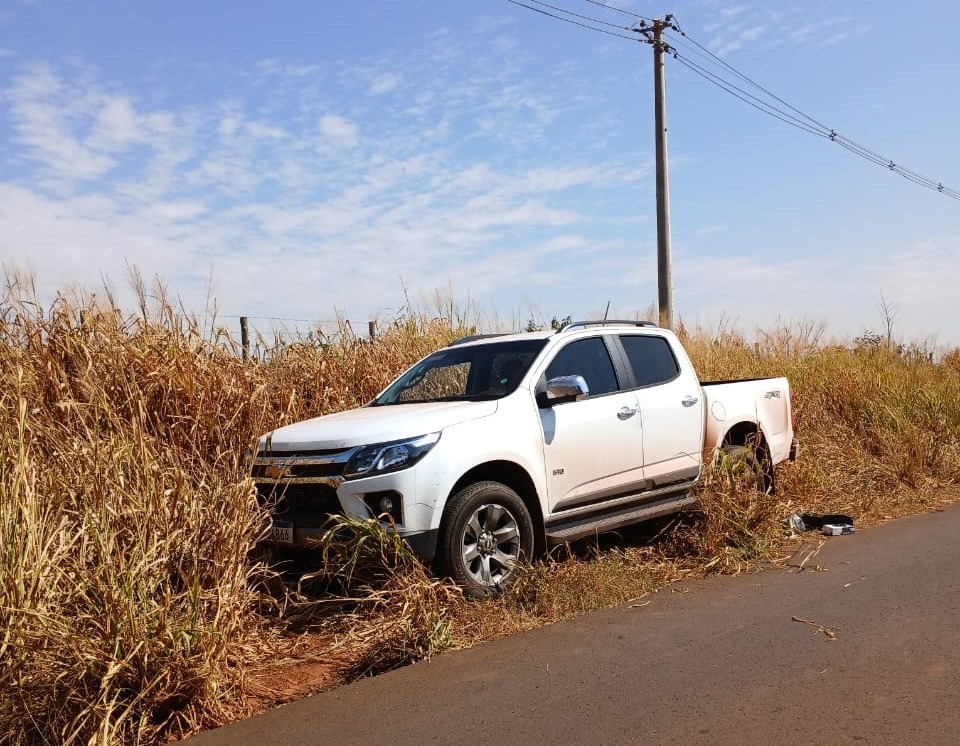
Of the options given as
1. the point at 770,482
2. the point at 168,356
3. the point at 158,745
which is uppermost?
the point at 168,356

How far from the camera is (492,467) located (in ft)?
21.2

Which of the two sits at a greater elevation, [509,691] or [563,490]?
[563,490]

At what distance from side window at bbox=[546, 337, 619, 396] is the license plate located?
2325mm

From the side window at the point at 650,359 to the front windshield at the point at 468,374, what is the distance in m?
0.89

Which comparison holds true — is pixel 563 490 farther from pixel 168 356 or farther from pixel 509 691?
pixel 168 356

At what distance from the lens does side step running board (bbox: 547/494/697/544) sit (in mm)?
6742

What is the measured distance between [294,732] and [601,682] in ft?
4.85

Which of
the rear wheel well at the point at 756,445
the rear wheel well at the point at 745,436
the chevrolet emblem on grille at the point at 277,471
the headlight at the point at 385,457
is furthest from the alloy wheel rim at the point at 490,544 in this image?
the rear wheel well at the point at 745,436

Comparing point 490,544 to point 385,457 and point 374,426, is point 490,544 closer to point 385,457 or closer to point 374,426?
point 385,457

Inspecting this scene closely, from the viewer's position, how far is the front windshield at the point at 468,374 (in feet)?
23.6

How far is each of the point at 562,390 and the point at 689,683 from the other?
2.65m

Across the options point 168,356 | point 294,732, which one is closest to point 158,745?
point 294,732

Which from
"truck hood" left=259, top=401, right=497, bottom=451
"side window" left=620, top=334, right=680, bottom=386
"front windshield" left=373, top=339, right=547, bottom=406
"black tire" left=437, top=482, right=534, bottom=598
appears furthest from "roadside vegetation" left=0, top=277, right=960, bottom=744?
"front windshield" left=373, top=339, right=547, bottom=406

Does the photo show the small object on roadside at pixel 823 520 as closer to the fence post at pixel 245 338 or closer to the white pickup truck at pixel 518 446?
the white pickup truck at pixel 518 446
